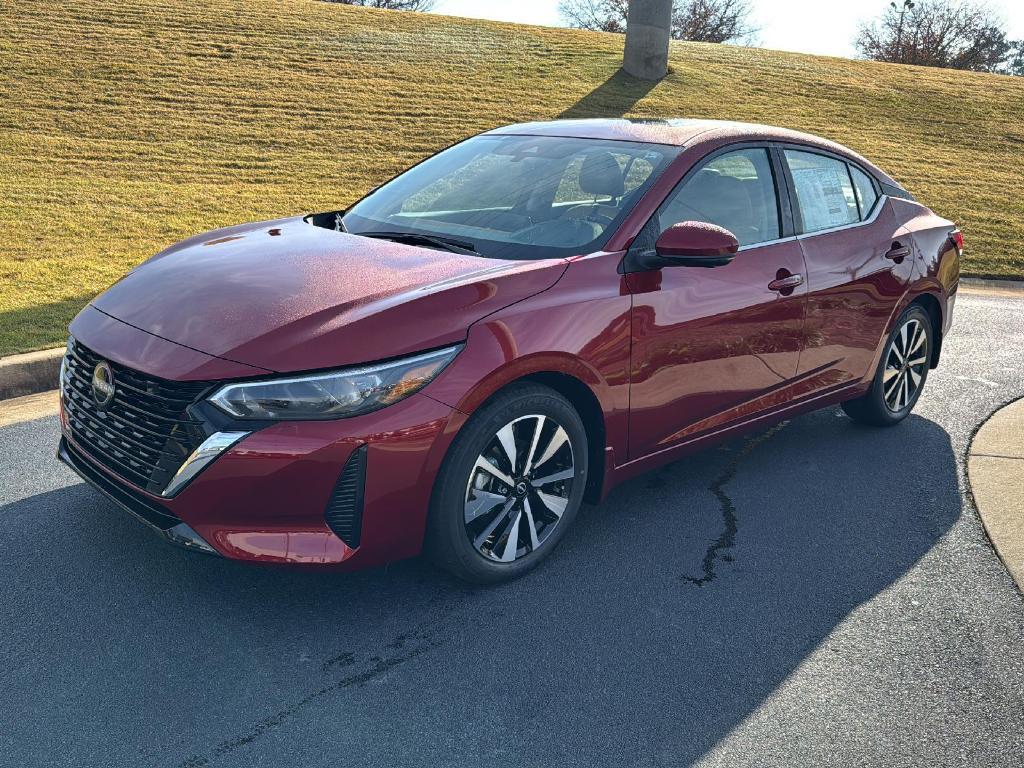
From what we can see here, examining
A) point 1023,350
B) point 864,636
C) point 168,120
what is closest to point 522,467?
point 864,636

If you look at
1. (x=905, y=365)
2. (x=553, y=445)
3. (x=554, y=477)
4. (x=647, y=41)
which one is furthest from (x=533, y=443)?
(x=647, y=41)

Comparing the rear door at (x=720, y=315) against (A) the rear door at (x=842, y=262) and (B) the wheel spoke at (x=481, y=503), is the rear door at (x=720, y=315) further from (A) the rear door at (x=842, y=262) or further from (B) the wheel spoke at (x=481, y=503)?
(B) the wheel spoke at (x=481, y=503)

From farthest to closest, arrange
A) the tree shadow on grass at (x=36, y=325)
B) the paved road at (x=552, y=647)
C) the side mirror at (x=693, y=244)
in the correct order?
1. the tree shadow on grass at (x=36, y=325)
2. the side mirror at (x=693, y=244)
3. the paved road at (x=552, y=647)

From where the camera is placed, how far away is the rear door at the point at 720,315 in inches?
162

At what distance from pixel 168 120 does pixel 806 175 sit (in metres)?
16.4

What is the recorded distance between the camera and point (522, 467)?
3754 mm

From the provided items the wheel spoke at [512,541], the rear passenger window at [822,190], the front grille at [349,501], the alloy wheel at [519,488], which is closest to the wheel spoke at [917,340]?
the rear passenger window at [822,190]

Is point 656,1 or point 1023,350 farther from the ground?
point 656,1

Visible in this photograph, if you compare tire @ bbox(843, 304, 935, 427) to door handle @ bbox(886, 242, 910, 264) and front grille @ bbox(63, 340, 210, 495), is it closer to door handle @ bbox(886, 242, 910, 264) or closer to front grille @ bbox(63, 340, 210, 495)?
door handle @ bbox(886, 242, 910, 264)

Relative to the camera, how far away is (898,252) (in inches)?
218

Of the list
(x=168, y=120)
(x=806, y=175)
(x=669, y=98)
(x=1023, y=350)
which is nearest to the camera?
(x=806, y=175)

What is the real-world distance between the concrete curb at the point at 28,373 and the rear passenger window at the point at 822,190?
4501 millimetres

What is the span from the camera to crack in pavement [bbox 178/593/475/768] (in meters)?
2.83

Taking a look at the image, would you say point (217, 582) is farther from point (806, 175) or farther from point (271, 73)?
point (271, 73)
